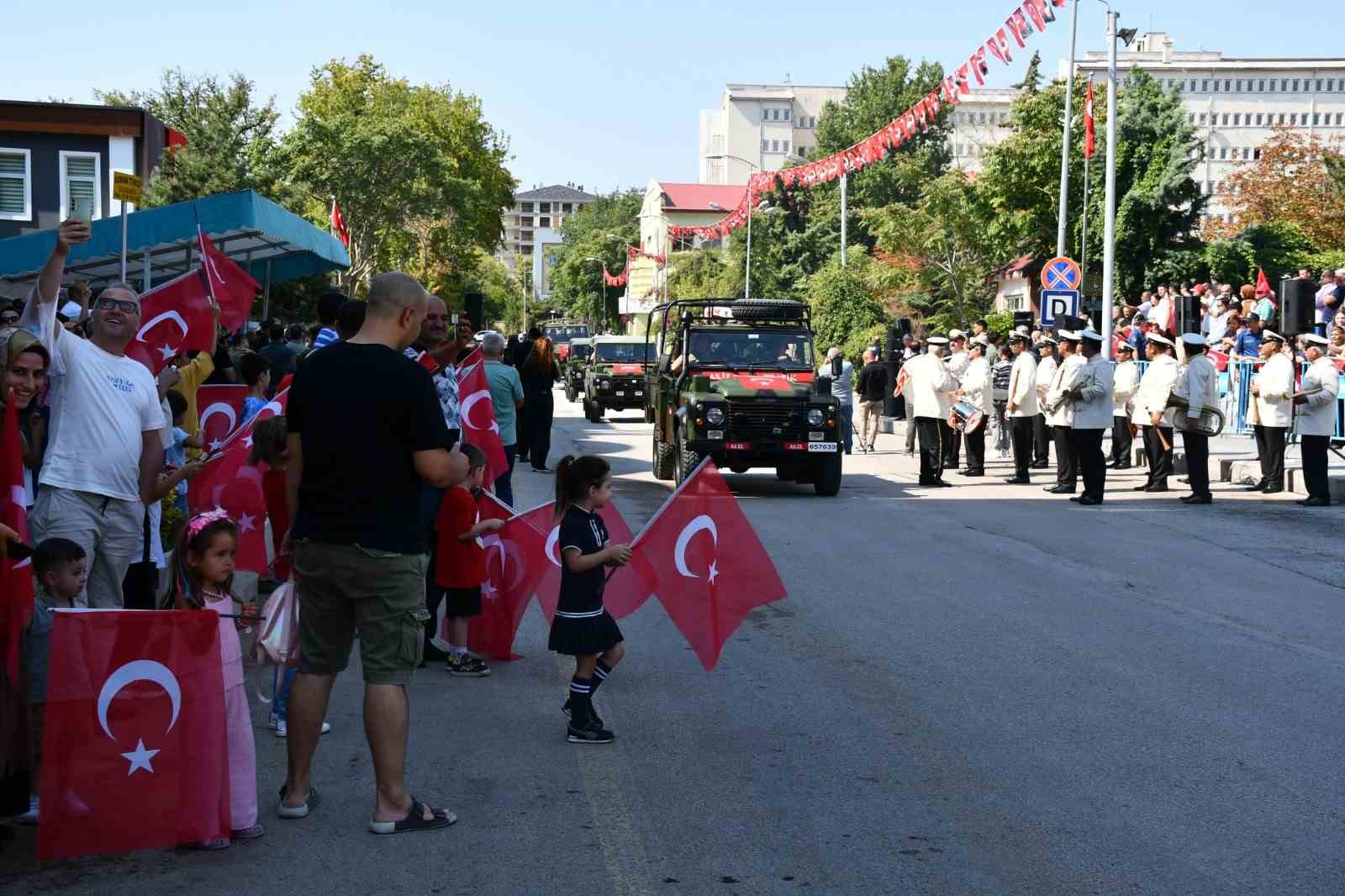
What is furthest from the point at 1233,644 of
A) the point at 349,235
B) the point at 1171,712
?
the point at 349,235

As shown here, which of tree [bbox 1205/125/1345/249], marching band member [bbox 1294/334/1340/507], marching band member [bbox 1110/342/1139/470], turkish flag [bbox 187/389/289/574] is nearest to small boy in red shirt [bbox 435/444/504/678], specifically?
turkish flag [bbox 187/389/289/574]

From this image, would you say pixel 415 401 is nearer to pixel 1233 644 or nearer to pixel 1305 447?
pixel 1233 644

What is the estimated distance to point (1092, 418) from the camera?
57.4ft

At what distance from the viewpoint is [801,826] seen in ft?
18.2

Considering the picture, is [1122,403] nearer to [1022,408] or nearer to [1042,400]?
[1022,408]

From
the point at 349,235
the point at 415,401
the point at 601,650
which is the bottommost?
the point at 601,650

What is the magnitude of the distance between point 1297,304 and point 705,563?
15.5m

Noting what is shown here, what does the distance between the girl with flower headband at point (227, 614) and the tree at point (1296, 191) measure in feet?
220

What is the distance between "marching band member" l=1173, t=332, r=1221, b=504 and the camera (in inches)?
682

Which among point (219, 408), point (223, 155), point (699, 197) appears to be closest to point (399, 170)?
point (223, 155)

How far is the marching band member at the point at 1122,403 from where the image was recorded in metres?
21.3

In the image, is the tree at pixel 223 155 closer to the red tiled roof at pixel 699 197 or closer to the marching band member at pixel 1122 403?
the marching band member at pixel 1122 403

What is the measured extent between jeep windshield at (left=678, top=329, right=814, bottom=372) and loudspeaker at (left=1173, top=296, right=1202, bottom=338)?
8726 millimetres

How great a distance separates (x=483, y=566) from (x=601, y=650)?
1466 millimetres
